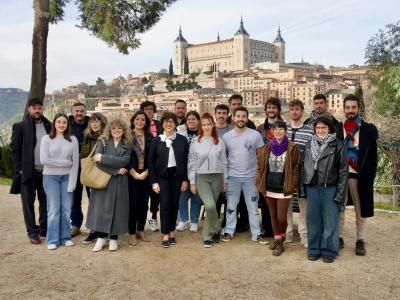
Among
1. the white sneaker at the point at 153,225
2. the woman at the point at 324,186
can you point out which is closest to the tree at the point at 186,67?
the white sneaker at the point at 153,225

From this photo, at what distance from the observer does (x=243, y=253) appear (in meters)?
4.51

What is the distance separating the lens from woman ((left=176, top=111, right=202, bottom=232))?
5367 mm

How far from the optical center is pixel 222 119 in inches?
208

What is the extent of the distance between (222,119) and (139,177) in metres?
1.32

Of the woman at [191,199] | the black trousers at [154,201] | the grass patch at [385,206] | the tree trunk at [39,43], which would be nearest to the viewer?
the woman at [191,199]

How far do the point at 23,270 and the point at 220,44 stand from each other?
390ft

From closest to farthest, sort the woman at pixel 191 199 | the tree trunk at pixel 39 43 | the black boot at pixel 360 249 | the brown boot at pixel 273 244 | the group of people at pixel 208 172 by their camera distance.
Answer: the group of people at pixel 208 172 → the black boot at pixel 360 249 → the brown boot at pixel 273 244 → the woman at pixel 191 199 → the tree trunk at pixel 39 43

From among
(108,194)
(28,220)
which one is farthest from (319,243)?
(28,220)

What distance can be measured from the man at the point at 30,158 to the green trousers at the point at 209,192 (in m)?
1.93

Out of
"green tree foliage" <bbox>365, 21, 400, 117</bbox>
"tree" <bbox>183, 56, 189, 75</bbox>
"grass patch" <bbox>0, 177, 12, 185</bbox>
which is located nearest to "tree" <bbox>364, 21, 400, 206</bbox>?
"green tree foliage" <bbox>365, 21, 400, 117</bbox>

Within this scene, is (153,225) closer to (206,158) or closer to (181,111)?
(206,158)

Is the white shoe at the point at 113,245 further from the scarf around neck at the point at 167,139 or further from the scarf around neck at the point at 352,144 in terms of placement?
the scarf around neck at the point at 352,144

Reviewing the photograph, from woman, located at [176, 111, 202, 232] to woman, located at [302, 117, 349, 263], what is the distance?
161 cm

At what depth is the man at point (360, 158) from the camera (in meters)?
4.37
